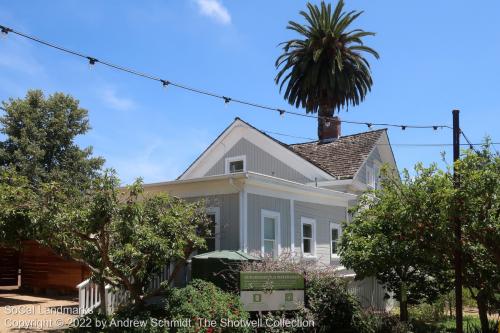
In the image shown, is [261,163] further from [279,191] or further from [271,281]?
[271,281]

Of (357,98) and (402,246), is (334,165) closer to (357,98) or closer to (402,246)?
(402,246)

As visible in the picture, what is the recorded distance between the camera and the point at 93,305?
44.0ft

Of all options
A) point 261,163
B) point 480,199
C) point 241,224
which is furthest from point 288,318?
point 261,163

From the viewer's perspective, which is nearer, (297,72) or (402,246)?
(402,246)

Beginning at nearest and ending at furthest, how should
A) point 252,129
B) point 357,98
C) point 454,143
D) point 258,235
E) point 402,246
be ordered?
point 454,143, point 402,246, point 258,235, point 252,129, point 357,98

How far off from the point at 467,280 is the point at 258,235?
5.35 m

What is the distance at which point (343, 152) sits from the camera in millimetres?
24625

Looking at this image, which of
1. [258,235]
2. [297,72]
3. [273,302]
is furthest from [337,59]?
[273,302]

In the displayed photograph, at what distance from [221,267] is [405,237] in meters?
4.23

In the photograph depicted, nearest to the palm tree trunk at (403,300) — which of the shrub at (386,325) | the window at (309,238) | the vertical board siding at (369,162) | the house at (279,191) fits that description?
the shrub at (386,325)

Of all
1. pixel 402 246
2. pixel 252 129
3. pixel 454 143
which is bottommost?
pixel 402 246

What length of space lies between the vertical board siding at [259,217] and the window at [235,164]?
27.1 ft

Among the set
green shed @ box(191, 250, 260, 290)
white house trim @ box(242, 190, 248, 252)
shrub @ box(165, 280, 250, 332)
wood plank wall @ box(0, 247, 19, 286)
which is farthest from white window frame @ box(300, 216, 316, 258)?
wood plank wall @ box(0, 247, 19, 286)

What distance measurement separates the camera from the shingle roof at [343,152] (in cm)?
2284
